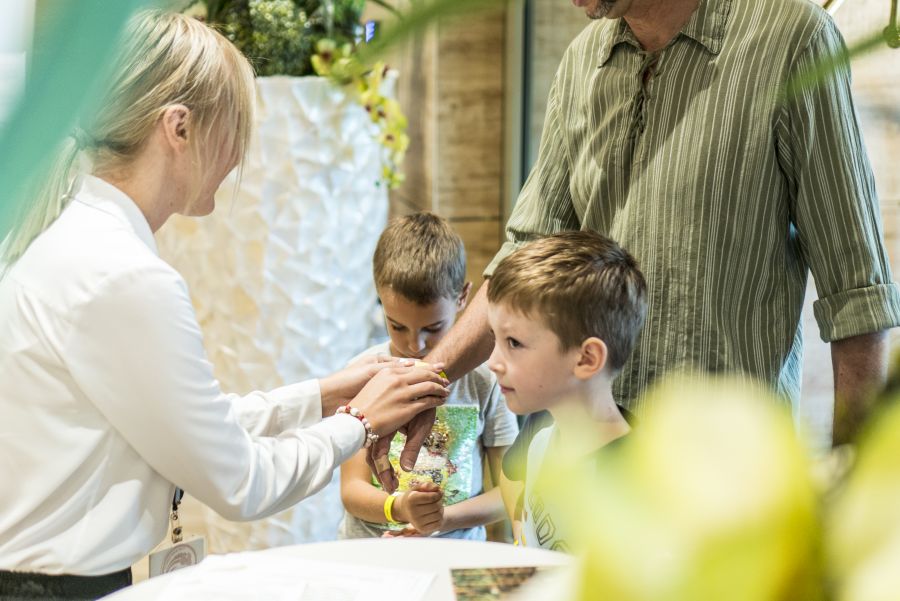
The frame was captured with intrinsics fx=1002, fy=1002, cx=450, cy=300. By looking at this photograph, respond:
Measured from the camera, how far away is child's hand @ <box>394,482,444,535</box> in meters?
1.82

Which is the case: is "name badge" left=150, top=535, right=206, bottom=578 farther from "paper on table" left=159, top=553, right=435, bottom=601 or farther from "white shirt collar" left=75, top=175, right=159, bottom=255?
"white shirt collar" left=75, top=175, right=159, bottom=255

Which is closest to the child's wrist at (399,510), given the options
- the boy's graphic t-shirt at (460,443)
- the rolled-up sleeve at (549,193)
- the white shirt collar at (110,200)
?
the boy's graphic t-shirt at (460,443)

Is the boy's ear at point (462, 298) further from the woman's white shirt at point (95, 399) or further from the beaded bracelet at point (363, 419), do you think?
the woman's white shirt at point (95, 399)

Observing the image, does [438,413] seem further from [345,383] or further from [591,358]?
[591,358]

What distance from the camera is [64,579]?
1294mm

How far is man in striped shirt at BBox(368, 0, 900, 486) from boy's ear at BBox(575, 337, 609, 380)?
13 centimetres

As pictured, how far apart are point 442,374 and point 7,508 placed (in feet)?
2.55

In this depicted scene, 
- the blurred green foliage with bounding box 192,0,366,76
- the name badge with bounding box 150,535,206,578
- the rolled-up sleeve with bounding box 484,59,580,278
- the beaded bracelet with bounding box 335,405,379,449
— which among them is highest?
the blurred green foliage with bounding box 192,0,366,76

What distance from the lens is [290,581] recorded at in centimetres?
126

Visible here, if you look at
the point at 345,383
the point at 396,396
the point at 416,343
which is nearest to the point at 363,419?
the point at 396,396

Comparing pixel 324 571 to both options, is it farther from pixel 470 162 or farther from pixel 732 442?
pixel 470 162

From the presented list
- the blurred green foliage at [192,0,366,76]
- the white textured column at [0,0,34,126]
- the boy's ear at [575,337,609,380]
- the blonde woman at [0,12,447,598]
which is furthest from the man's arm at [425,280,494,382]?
the white textured column at [0,0,34,126]

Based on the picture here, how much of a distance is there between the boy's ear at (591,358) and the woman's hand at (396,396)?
30 centimetres

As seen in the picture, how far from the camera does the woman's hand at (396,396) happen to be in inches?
68.1
